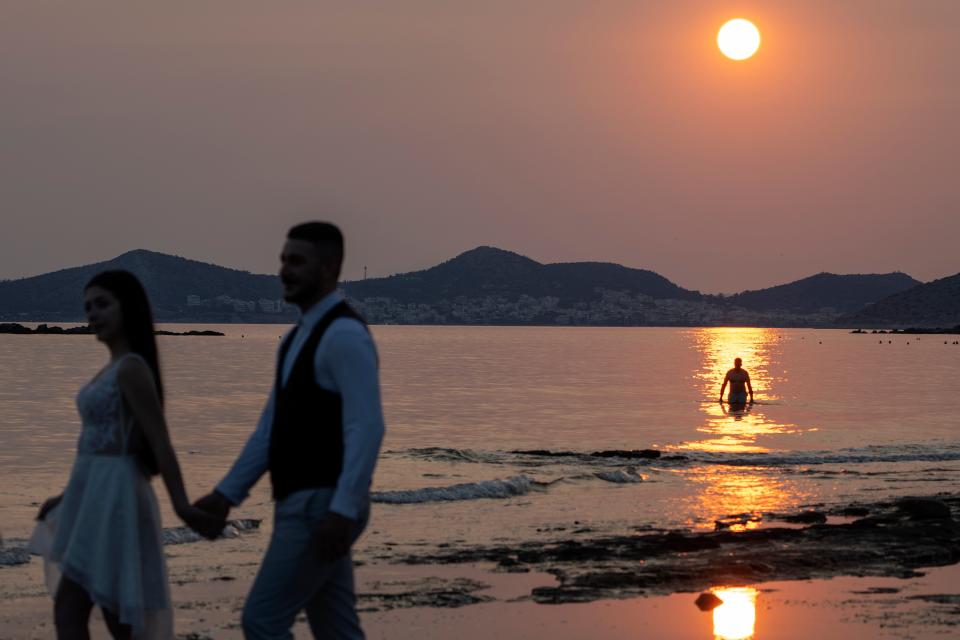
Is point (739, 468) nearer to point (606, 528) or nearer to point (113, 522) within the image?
point (606, 528)

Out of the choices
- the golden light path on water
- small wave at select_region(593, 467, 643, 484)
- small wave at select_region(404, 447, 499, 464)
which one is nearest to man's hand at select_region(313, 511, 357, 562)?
the golden light path on water

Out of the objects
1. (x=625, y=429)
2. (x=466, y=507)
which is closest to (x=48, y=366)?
(x=625, y=429)

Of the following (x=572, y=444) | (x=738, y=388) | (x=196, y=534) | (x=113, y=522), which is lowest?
(x=572, y=444)

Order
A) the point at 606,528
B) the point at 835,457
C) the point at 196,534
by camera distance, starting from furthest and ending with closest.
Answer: the point at 835,457
the point at 606,528
the point at 196,534

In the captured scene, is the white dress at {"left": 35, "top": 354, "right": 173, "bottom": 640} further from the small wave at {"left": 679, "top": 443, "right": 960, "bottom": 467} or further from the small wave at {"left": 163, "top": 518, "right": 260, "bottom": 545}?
the small wave at {"left": 679, "top": 443, "right": 960, "bottom": 467}

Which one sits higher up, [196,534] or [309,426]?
[309,426]

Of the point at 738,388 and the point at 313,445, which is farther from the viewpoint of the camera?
the point at 738,388

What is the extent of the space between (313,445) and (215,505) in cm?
62

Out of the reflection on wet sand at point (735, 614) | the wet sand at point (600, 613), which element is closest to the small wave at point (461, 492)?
the wet sand at point (600, 613)

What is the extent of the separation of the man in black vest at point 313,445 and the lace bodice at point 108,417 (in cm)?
53

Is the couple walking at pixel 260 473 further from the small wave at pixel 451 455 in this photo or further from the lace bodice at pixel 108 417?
the small wave at pixel 451 455

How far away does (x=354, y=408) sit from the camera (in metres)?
5.32

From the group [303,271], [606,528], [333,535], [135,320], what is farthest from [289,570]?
[606,528]

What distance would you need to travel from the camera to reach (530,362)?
110 metres
